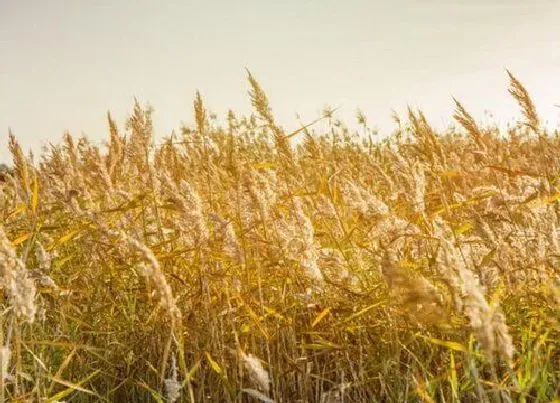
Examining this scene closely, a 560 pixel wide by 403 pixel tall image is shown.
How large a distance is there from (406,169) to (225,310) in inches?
27.1

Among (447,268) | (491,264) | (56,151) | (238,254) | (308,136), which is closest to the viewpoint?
(447,268)

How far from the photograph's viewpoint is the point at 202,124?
1997 mm

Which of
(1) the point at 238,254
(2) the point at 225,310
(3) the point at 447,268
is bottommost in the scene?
(3) the point at 447,268

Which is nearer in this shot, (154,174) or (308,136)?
(154,174)

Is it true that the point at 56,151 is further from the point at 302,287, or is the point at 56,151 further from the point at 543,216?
the point at 543,216

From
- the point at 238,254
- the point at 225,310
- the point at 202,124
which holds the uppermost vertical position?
the point at 202,124

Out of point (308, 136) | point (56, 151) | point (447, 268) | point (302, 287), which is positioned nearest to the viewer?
point (447, 268)

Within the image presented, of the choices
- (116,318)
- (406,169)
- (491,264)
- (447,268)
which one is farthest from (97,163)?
(447,268)

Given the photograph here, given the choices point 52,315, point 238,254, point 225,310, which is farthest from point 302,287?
point 52,315

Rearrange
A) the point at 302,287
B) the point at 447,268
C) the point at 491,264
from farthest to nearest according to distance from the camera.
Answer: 1. the point at 302,287
2. the point at 491,264
3. the point at 447,268

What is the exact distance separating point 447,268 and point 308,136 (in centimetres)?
128

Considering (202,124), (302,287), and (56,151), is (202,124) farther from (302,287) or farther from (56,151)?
(56,151)

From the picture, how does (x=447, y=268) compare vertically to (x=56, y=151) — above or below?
below

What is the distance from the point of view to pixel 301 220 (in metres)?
1.66
